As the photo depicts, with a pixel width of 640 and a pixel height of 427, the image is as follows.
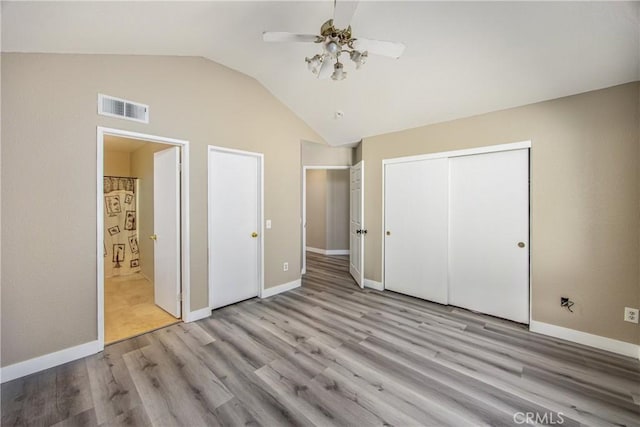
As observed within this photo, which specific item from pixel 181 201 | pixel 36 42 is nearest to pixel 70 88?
pixel 36 42

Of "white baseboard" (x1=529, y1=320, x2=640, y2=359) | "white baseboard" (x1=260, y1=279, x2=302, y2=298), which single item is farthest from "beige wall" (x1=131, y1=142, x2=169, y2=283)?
"white baseboard" (x1=529, y1=320, x2=640, y2=359)

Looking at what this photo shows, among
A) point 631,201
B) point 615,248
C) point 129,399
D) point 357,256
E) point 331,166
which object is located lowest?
point 129,399

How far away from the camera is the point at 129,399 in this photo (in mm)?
1775

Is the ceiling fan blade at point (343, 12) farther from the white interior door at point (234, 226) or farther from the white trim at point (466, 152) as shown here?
the white trim at point (466, 152)

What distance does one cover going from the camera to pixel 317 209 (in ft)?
23.6

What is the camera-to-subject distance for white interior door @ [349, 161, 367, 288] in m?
4.17

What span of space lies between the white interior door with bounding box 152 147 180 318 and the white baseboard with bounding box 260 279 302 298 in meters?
1.14

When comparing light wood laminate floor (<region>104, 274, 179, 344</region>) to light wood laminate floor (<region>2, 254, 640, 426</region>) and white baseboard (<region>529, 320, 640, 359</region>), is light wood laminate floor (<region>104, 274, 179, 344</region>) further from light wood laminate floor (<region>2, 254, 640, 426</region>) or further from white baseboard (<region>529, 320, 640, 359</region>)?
white baseboard (<region>529, 320, 640, 359</region>)

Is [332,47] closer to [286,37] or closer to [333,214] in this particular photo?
[286,37]

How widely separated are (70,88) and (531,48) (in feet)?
12.9

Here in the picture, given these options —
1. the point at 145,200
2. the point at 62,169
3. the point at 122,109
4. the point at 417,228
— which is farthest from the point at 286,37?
the point at 145,200

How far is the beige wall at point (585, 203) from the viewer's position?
229cm

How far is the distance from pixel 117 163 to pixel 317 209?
4542 mm

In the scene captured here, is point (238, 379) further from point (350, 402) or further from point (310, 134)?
point (310, 134)
